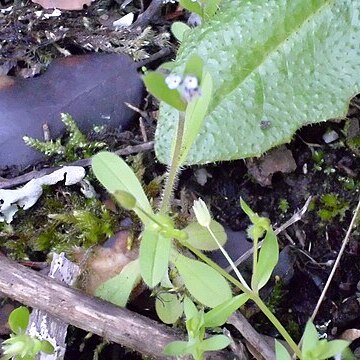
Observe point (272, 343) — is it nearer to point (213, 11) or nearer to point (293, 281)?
point (293, 281)

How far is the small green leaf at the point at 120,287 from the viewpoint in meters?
1.90

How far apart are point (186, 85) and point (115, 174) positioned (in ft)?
1.75

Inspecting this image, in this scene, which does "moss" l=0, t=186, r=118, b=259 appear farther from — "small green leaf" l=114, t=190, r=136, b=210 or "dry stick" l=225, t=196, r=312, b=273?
"small green leaf" l=114, t=190, r=136, b=210

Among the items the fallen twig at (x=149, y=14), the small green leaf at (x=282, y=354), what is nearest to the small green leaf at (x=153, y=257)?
the small green leaf at (x=282, y=354)

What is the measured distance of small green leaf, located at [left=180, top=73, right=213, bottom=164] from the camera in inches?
64.4

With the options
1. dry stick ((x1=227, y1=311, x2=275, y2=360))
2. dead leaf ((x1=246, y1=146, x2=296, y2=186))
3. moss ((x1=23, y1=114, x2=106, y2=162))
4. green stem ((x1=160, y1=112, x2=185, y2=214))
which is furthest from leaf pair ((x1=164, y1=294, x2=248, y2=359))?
moss ((x1=23, y1=114, x2=106, y2=162))

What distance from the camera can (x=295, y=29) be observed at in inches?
81.4

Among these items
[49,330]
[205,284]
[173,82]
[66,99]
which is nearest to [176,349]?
[205,284]

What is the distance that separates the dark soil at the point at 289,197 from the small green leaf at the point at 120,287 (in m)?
0.14

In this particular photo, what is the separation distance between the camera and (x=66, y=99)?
227 centimetres

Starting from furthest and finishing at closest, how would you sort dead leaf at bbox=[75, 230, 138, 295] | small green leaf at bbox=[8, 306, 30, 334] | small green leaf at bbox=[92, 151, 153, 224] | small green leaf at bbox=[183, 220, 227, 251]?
dead leaf at bbox=[75, 230, 138, 295], small green leaf at bbox=[183, 220, 227, 251], small green leaf at bbox=[92, 151, 153, 224], small green leaf at bbox=[8, 306, 30, 334]

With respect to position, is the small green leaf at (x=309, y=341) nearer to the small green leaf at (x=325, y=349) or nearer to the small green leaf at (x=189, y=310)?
the small green leaf at (x=325, y=349)

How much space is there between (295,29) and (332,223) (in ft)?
2.16

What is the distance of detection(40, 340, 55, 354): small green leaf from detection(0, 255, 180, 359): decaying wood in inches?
4.9
